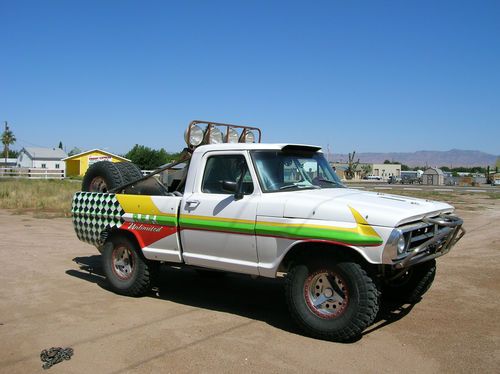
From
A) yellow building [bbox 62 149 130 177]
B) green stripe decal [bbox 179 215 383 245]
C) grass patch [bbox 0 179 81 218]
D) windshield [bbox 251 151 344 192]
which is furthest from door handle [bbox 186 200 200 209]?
yellow building [bbox 62 149 130 177]

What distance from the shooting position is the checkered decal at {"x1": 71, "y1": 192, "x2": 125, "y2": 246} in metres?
7.20

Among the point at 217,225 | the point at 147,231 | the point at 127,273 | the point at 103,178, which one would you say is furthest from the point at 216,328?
the point at 103,178

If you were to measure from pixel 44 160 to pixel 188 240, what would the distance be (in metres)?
97.5

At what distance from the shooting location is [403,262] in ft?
16.2

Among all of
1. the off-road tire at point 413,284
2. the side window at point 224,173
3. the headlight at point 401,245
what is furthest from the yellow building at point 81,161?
the headlight at point 401,245

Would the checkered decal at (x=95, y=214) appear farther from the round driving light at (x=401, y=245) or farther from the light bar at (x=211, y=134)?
the round driving light at (x=401, y=245)

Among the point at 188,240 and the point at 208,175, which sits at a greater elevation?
the point at 208,175

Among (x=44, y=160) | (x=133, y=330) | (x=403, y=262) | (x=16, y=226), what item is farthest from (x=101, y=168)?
(x=44, y=160)

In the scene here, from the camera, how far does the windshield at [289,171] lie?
5945 mm

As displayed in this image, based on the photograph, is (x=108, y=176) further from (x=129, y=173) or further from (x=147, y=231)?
(x=147, y=231)

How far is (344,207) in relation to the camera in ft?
16.9

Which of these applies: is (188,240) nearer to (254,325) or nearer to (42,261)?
(254,325)

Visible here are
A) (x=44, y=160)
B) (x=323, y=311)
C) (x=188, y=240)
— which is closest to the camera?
(x=323, y=311)

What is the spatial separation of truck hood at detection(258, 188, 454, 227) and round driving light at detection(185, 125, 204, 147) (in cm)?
170
